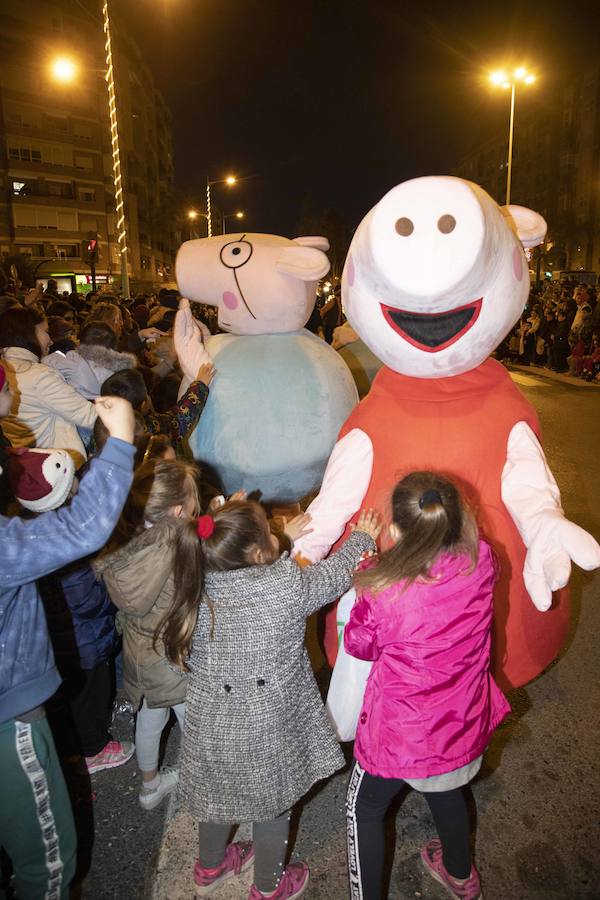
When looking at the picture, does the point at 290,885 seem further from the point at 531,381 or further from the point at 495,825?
the point at 531,381

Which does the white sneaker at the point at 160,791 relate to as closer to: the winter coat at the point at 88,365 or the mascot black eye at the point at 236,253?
the winter coat at the point at 88,365

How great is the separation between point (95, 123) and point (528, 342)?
35.5 metres

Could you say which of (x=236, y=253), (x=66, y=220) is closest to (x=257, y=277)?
(x=236, y=253)

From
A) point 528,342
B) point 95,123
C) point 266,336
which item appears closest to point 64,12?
point 95,123

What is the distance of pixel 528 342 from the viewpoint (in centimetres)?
1475

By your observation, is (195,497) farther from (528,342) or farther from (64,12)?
(64,12)

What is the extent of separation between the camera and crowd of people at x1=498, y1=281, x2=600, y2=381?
12.3 meters

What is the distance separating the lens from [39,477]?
1827 millimetres

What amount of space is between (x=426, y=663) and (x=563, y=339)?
12593 millimetres

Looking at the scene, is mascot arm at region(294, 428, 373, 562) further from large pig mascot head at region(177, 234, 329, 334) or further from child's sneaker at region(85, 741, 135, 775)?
large pig mascot head at region(177, 234, 329, 334)

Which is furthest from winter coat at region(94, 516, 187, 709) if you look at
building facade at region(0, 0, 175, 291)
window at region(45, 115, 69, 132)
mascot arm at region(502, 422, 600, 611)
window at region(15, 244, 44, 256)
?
window at region(45, 115, 69, 132)

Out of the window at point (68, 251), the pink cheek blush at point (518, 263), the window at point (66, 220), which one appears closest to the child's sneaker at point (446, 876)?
the pink cheek blush at point (518, 263)

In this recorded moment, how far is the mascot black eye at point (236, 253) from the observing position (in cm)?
378

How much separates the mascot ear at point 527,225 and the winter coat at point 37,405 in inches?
94.1
